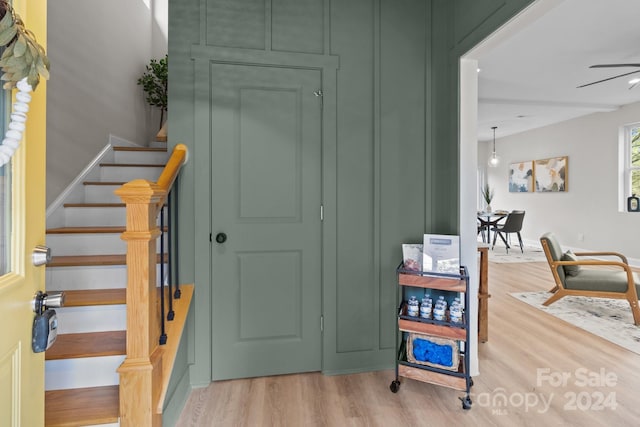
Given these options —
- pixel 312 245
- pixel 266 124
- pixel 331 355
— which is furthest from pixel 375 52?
pixel 331 355

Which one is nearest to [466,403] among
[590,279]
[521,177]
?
[590,279]

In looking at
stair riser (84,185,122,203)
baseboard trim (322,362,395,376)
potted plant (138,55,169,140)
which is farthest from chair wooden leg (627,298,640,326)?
potted plant (138,55,169,140)

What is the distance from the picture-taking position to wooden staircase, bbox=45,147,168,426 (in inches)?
58.4

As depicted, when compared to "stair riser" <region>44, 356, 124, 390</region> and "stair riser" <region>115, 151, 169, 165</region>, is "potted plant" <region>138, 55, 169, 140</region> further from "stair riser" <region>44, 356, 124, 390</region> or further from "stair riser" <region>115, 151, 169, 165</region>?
"stair riser" <region>44, 356, 124, 390</region>

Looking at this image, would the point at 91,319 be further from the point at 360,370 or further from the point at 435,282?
the point at 435,282

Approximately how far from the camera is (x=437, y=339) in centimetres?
213

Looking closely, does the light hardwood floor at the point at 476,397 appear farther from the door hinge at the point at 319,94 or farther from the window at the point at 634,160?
the window at the point at 634,160

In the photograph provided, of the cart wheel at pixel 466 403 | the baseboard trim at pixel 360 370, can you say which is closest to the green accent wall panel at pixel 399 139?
the baseboard trim at pixel 360 370

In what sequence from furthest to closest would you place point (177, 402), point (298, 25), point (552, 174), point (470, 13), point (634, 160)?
1. point (552, 174)
2. point (634, 160)
3. point (298, 25)
4. point (470, 13)
5. point (177, 402)

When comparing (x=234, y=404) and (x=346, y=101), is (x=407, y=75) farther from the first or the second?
(x=234, y=404)

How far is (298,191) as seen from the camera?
2.33 meters

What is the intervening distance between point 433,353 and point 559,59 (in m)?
3.84

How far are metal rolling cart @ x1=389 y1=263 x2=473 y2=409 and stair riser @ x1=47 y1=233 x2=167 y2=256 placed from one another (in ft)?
6.12

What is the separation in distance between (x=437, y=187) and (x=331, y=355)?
1.42 meters
